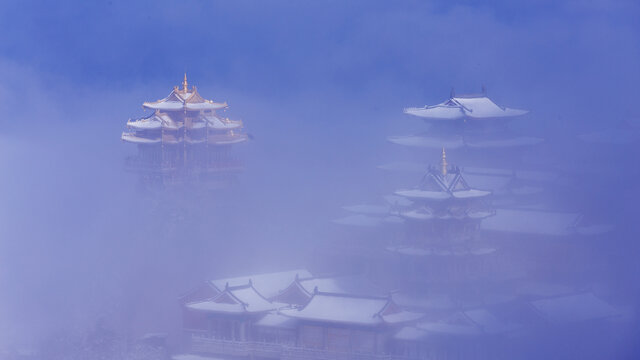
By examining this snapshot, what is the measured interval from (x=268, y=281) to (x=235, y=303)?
4.15ft

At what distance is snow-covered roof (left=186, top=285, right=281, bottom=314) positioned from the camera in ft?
50.4

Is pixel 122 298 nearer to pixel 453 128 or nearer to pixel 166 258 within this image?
pixel 166 258

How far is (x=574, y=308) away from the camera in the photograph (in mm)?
15289

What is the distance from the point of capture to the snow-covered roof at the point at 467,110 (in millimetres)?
19094

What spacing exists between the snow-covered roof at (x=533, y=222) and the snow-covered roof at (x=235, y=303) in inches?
144

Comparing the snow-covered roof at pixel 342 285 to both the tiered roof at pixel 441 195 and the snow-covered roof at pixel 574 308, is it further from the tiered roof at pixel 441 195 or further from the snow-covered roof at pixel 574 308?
the snow-covered roof at pixel 574 308

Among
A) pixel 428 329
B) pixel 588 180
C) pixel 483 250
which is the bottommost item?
pixel 428 329

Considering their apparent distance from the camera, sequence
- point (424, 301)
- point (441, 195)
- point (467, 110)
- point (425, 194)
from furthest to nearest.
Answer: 1. point (467, 110)
2. point (425, 194)
3. point (441, 195)
4. point (424, 301)

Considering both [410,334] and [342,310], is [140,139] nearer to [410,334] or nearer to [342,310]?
[342,310]

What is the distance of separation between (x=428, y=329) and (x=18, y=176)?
1053 cm

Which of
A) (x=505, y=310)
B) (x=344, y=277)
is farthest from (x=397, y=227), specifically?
(x=505, y=310)

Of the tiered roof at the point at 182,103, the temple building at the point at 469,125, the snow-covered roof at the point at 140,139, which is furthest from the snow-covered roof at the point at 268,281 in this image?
the temple building at the point at 469,125

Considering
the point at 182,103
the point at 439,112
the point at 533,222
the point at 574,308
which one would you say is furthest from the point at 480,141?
the point at 182,103

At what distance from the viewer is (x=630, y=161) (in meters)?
18.8
